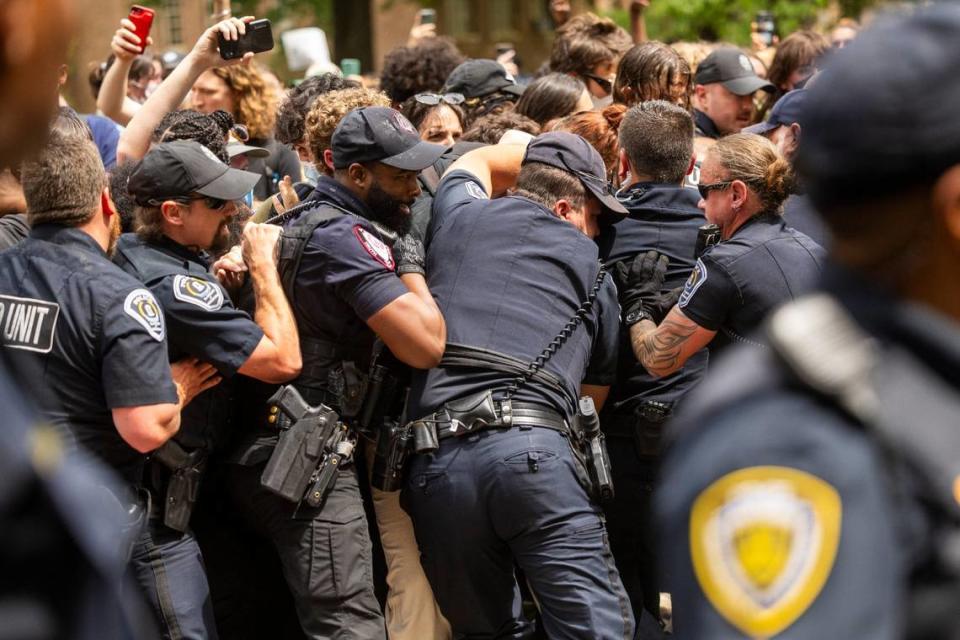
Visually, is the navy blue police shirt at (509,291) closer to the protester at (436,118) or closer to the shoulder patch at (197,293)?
the shoulder patch at (197,293)

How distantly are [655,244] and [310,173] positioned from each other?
1.52 meters

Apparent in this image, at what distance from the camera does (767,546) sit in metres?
1.48

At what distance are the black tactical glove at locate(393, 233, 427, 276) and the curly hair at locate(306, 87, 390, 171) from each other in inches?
20.8

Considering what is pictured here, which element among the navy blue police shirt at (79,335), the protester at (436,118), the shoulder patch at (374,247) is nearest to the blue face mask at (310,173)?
the protester at (436,118)

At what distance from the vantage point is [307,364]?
4574 mm

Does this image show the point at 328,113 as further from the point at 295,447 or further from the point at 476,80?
the point at 476,80

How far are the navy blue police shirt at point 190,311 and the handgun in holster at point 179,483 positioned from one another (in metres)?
0.05

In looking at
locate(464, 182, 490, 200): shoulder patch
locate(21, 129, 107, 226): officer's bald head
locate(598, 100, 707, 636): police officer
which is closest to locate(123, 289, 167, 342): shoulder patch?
locate(21, 129, 107, 226): officer's bald head

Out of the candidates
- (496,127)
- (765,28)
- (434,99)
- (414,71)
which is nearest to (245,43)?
(434,99)

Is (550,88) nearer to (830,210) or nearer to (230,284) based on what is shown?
(230,284)

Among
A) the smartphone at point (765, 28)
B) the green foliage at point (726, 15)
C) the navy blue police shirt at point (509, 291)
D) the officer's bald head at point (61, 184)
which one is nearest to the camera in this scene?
the officer's bald head at point (61, 184)

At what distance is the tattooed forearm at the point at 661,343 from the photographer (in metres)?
4.70

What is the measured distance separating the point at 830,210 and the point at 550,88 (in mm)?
4769

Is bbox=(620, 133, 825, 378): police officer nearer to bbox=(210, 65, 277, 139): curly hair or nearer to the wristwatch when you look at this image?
the wristwatch
